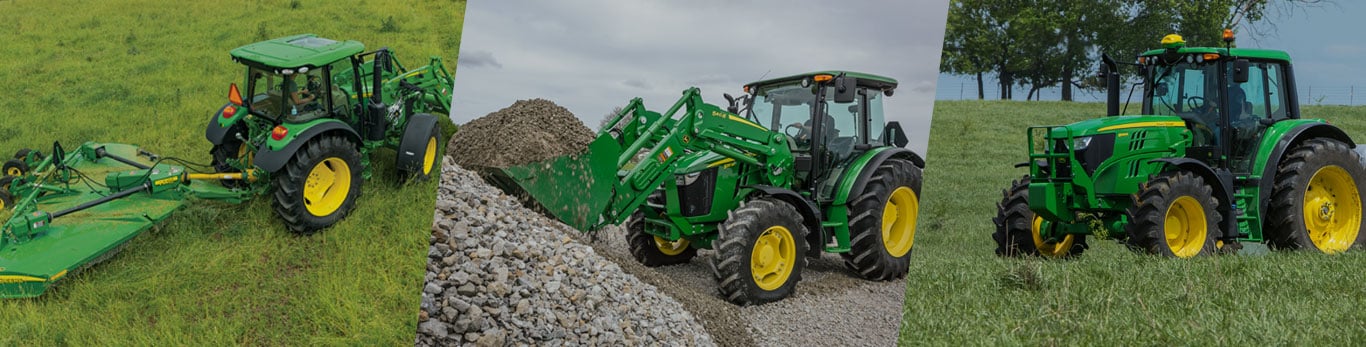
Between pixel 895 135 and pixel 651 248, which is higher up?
pixel 895 135

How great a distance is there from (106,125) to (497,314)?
866cm

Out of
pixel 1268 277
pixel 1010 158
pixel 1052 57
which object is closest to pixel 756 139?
pixel 1052 57

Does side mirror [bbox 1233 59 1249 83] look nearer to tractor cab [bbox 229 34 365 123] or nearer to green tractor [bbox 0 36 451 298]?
green tractor [bbox 0 36 451 298]

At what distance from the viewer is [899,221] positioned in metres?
3.50

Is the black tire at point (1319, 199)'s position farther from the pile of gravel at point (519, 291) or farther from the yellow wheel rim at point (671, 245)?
the pile of gravel at point (519, 291)

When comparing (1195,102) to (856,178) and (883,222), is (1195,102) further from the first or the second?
(883,222)

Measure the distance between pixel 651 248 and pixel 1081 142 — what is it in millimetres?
4249

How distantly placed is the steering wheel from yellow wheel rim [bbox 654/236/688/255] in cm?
470

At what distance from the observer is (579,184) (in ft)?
11.4

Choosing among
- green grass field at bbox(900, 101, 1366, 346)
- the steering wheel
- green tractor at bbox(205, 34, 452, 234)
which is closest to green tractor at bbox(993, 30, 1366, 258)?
the steering wheel

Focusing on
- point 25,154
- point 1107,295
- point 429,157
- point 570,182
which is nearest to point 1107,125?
point 1107,295

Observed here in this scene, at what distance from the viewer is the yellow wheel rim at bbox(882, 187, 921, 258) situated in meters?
3.05

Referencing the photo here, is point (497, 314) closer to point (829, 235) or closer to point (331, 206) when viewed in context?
point (829, 235)

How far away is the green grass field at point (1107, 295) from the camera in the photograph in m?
3.03
